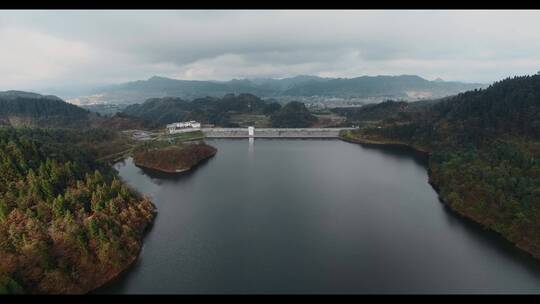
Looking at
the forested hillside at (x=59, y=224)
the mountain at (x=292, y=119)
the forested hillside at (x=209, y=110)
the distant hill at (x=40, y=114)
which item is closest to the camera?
the forested hillside at (x=59, y=224)

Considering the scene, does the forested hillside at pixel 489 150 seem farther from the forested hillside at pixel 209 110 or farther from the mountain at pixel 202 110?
the mountain at pixel 202 110

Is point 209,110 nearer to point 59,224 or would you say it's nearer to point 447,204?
point 59,224

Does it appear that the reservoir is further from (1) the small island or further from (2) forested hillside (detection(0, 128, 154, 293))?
(1) the small island

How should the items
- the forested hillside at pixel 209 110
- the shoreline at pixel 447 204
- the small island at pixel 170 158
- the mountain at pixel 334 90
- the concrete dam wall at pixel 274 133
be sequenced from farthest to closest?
the mountain at pixel 334 90 → the forested hillside at pixel 209 110 → the concrete dam wall at pixel 274 133 → the small island at pixel 170 158 → the shoreline at pixel 447 204

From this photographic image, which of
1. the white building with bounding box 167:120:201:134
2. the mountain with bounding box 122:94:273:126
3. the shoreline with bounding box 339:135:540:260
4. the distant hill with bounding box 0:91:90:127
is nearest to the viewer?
the shoreline with bounding box 339:135:540:260

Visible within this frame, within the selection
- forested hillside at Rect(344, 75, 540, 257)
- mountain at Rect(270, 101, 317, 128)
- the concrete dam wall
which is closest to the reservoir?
forested hillside at Rect(344, 75, 540, 257)

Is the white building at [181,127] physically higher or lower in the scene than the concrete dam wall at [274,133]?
higher

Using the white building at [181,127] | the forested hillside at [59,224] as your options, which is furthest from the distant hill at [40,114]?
the forested hillside at [59,224]
